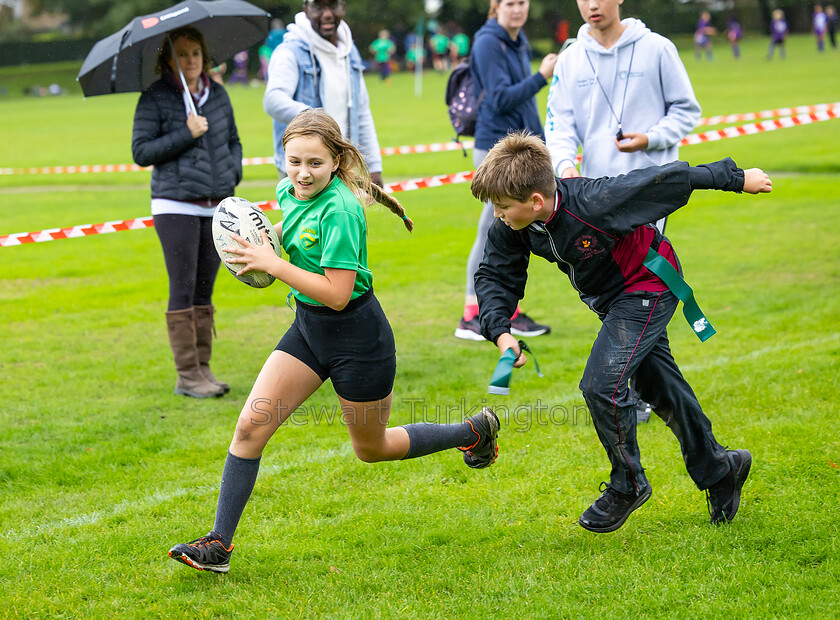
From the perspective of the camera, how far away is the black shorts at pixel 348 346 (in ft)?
12.1

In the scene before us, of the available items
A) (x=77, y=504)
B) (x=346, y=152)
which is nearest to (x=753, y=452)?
(x=346, y=152)

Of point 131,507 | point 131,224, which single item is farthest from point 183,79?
point 131,507

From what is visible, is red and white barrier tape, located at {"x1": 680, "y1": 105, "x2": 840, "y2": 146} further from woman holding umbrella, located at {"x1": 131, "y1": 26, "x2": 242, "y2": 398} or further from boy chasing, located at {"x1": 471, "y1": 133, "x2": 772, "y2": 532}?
Answer: boy chasing, located at {"x1": 471, "y1": 133, "x2": 772, "y2": 532}

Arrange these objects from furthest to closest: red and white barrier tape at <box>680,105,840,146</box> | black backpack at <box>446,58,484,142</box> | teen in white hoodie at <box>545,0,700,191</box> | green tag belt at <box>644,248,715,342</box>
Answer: red and white barrier tape at <box>680,105,840,146</box>
black backpack at <box>446,58,484,142</box>
teen in white hoodie at <box>545,0,700,191</box>
green tag belt at <box>644,248,715,342</box>

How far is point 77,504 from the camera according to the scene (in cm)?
458

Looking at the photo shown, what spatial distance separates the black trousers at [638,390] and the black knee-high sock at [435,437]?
0.72 meters

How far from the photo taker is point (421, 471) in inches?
191

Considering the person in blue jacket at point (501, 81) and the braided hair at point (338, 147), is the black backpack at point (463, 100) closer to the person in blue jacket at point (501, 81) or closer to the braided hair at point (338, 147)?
the person in blue jacket at point (501, 81)

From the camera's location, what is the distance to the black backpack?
24.5ft

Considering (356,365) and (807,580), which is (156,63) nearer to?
(356,365)

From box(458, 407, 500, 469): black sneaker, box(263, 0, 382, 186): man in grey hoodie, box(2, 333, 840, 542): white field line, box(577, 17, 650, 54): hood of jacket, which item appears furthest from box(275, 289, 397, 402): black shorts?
box(263, 0, 382, 186): man in grey hoodie

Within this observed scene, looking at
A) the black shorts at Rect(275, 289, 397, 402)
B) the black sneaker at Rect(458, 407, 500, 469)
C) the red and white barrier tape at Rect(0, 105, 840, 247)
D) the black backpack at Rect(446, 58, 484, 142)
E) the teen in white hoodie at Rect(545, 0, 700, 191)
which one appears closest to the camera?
the black shorts at Rect(275, 289, 397, 402)

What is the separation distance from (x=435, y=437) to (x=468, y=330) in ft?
10.9

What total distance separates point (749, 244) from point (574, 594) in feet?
25.4
